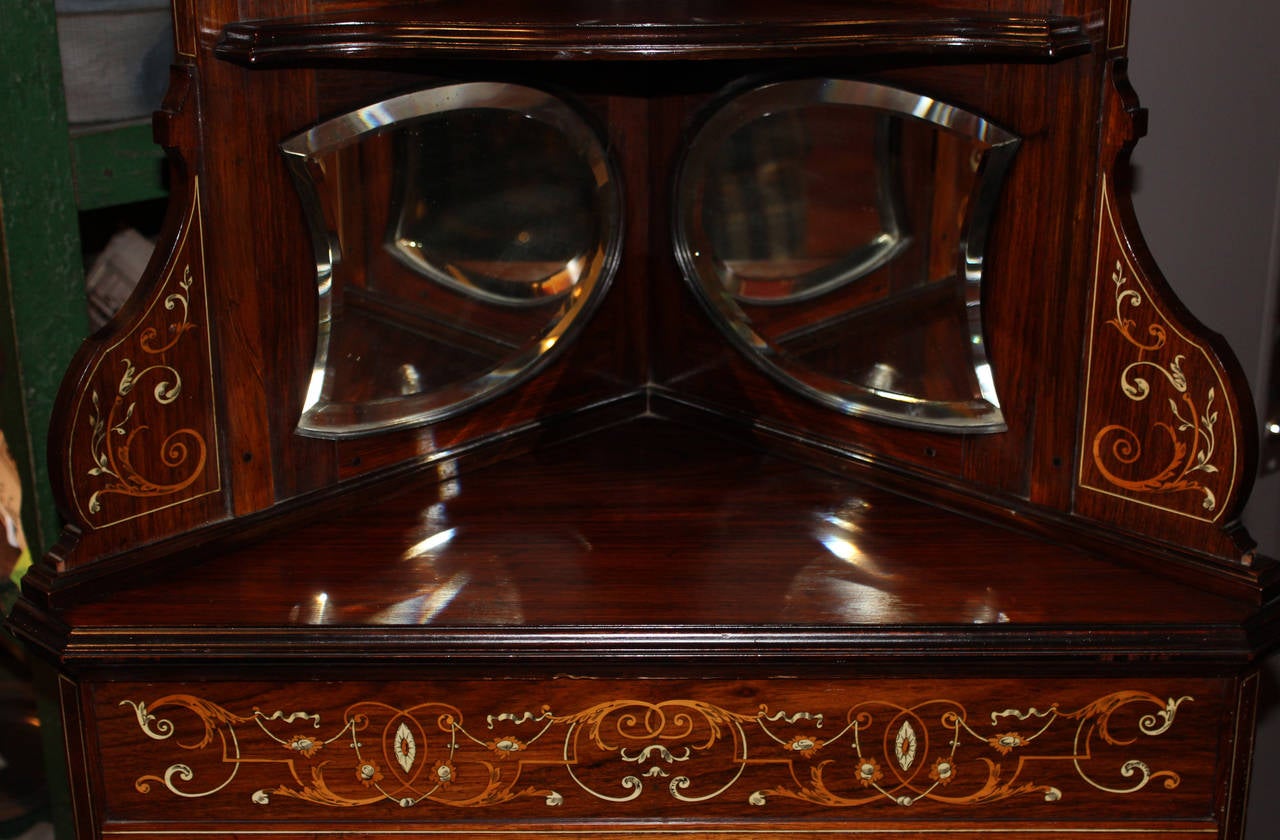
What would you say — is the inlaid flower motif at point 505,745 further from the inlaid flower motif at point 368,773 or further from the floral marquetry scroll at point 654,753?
the inlaid flower motif at point 368,773

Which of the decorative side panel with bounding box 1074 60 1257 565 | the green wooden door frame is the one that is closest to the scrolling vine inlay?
the decorative side panel with bounding box 1074 60 1257 565

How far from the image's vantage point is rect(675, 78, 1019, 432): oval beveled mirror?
1.55 metres

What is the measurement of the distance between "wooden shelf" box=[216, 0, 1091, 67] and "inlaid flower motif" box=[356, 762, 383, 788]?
66cm

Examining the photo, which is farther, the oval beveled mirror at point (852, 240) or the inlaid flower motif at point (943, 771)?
the oval beveled mirror at point (852, 240)

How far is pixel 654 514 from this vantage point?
Result: 5.34 ft

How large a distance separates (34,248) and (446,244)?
44 centimetres

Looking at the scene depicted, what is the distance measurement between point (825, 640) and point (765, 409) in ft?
1.64

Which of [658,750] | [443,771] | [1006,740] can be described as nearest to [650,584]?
[658,750]

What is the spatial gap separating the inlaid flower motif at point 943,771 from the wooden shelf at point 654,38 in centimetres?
66

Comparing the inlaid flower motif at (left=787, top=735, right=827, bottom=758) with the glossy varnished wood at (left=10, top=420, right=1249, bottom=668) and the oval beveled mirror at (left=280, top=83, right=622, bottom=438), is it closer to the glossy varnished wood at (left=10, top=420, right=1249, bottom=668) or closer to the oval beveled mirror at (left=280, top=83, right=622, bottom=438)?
the glossy varnished wood at (left=10, top=420, right=1249, bottom=668)

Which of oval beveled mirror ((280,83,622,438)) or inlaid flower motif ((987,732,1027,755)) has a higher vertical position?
oval beveled mirror ((280,83,622,438))

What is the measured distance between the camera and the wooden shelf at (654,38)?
135 centimetres

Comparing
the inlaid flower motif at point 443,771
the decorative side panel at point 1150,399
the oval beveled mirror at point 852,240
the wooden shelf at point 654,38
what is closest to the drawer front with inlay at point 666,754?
the inlaid flower motif at point 443,771

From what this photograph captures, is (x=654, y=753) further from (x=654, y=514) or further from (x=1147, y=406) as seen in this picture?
(x=1147, y=406)
